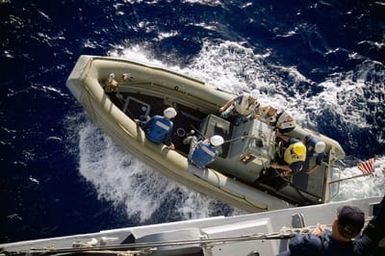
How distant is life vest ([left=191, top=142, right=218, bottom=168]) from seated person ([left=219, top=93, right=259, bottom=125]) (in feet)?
3.65

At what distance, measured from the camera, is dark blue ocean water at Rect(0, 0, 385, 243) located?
9.41m

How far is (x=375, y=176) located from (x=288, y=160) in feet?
13.8

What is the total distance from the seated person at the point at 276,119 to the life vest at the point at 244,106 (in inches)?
7.8

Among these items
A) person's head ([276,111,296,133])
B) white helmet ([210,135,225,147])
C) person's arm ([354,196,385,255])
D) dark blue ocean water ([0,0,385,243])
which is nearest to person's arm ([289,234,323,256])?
person's arm ([354,196,385,255])

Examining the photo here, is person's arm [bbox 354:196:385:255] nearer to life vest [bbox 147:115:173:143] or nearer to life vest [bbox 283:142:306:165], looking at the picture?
life vest [bbox 283:142:306:165]

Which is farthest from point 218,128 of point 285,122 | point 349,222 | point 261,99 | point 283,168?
point 349,222

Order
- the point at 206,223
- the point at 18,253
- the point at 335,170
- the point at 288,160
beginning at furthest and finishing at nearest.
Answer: the point at 335,170, the point at 288,160, the point at 206,223, the point at 18,253

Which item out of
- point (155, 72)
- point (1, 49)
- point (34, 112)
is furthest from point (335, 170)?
point (1, 49)

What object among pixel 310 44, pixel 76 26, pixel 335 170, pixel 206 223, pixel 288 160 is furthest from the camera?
pixel 310 44

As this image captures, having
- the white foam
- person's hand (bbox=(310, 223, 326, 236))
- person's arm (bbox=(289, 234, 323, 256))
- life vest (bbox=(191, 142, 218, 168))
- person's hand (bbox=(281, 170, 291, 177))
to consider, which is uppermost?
person's arm (bbox=(289, 234, 323, 256))

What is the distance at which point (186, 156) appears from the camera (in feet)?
31.8

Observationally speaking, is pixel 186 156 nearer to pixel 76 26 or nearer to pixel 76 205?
pixel 76 205

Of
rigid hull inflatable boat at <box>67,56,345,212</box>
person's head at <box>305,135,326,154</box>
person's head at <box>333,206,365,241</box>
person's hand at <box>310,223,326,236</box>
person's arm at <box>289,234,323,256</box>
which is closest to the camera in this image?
person's head at <box>333,206,365,241</box>

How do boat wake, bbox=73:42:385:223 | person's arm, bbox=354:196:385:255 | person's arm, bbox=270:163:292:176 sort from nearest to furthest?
person's arm, bbox=354:196:385:255, person's arm, bbox=270:163:292:176, boat wake, bbox=73:42:385:223
